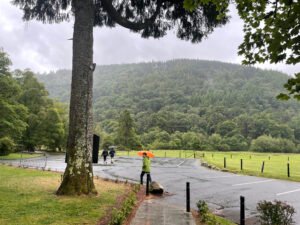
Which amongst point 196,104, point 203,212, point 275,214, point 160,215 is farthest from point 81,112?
point 196,104

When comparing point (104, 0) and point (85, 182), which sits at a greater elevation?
point (104, 0)

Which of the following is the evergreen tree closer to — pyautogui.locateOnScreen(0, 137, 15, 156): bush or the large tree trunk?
the large tree trunk

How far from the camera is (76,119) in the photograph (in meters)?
10.7

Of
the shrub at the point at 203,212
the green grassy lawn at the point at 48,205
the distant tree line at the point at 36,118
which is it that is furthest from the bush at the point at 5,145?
the shrub at the point at 203,212

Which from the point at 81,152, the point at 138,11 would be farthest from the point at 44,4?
the point at 81,152

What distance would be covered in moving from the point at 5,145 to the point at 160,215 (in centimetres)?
3021

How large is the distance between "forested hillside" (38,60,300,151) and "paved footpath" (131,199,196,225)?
6419cm

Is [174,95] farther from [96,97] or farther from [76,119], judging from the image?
[76,119]

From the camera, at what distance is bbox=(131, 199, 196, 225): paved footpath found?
747cm

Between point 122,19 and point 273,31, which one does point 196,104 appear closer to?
point 122,19

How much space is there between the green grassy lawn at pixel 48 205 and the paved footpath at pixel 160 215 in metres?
0.97

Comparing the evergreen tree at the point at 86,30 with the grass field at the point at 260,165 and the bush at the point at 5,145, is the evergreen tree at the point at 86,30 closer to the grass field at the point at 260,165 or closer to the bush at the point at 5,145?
the grass field at the point at 260,165

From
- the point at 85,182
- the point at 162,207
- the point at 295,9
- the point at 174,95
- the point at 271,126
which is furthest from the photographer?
the point at 174,95

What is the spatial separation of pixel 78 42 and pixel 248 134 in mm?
88658
